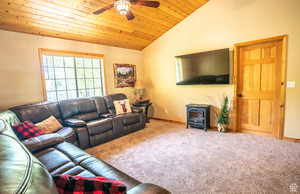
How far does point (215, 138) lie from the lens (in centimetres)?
348

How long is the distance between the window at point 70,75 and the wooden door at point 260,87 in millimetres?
3888

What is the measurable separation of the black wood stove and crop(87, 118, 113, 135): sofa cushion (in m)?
2.16

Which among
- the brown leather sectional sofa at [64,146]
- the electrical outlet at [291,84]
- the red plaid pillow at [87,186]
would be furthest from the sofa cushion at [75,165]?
the electrical outlet at [291,84]

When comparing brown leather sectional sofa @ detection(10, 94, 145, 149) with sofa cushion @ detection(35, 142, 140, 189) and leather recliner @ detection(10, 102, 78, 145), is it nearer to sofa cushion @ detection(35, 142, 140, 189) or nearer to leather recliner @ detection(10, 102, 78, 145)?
leather recliner @ detection(10, 102, 78, 145)

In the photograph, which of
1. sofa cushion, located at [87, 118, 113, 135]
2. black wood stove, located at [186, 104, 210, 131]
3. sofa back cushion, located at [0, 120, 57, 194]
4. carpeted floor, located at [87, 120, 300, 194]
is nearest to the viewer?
sofa back cushion, located at [0, 120, 57, 194]

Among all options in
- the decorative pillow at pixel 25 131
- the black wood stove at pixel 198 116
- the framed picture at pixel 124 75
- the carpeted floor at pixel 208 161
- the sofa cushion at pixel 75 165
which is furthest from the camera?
the framed picture at pixel 124 75

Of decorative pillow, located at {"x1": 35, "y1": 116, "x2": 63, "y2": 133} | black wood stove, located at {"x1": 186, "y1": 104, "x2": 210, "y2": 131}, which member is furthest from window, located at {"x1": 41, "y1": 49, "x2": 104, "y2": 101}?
black wood stove, located at {"x1": 186, "y1": 104, "x2": 210, "y2": 131}

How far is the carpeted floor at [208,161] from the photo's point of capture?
6.38 feet

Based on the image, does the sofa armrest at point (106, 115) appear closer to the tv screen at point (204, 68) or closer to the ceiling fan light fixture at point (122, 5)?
the tv screen at point (204, 68)

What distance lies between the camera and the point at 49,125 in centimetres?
286

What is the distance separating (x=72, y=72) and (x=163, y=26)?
115 inches

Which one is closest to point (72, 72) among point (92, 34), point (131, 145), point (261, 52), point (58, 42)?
point (58, 42)

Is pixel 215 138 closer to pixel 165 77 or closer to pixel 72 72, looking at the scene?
pixel 165 77

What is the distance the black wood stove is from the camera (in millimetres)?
4000
